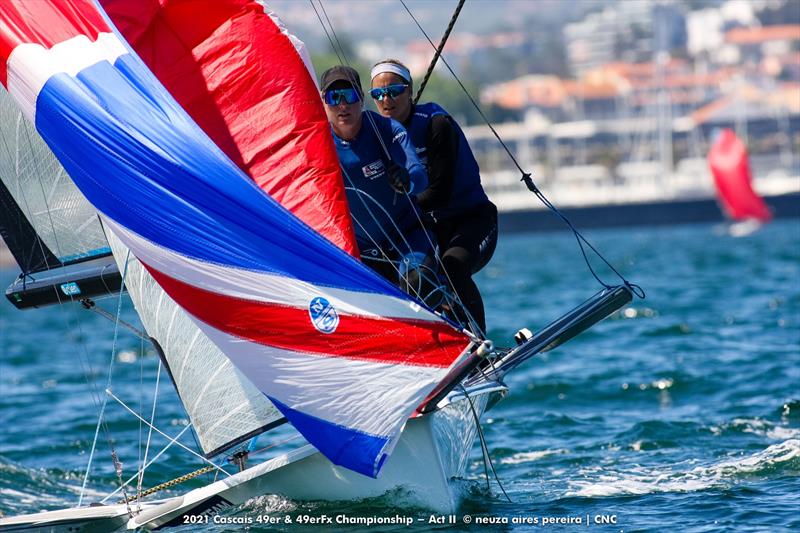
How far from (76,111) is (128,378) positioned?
776 centimetres

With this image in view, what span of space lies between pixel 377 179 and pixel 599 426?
128 inches

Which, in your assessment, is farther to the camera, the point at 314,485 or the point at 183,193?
the point at 314,485

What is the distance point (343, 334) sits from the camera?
5273 millimetres

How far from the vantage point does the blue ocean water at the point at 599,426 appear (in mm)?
6016

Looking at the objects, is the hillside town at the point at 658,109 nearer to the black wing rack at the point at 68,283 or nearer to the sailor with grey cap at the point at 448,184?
the sailor with grey cap at the point at 448,184

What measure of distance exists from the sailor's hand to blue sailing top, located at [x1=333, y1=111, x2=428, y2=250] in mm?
87

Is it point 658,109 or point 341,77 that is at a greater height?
point 341,77

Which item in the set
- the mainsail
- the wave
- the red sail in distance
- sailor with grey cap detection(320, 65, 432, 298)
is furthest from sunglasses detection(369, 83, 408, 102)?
the red sail in distance

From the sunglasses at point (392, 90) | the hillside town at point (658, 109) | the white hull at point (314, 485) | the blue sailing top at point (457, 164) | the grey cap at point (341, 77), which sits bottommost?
the hillside town at point (658, 109)

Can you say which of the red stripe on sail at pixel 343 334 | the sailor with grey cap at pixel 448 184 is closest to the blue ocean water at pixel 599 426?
the red stripe on sail at pixel 343 334

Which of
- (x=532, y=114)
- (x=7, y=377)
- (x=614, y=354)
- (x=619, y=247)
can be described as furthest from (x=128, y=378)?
(x=532, y=114)

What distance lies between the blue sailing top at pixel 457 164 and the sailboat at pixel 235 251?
71 centimetres

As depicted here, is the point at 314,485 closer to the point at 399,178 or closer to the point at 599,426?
the point at 399,178

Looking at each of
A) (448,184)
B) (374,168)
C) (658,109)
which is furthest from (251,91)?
(658,109)
